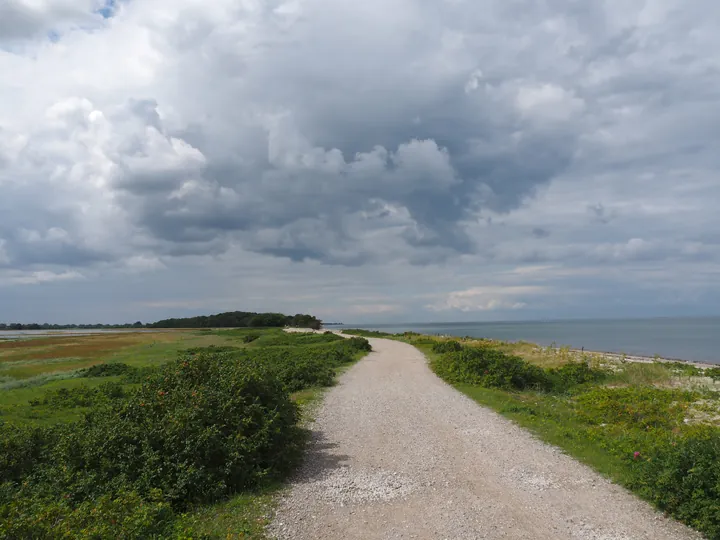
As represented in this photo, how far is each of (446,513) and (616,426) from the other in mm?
7856

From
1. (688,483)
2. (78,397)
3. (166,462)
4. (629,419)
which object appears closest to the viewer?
(688,483)

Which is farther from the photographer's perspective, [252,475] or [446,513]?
[252,475]

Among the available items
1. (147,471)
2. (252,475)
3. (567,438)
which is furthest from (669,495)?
(147,471)

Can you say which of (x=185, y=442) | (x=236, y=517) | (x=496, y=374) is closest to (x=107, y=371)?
(x=496, y=374)

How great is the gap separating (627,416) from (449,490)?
318 inches

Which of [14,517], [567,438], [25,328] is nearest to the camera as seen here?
[14,517]

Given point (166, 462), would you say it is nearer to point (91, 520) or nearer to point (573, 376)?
point (91, 520)

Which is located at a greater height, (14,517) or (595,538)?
(14,517)

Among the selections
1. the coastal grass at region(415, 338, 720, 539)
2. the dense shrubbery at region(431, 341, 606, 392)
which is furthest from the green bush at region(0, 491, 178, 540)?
the dense shrubbery at region(431, 341, 606, 392)

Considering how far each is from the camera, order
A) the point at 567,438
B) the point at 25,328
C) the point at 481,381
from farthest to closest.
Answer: the point at 25,328
the point at 481,381
the point at 567,438

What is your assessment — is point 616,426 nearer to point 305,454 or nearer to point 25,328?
point 305,454

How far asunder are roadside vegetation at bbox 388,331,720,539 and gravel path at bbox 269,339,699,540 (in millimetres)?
474

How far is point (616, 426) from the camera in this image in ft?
41.8

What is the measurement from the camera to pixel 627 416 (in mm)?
13484
